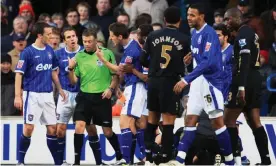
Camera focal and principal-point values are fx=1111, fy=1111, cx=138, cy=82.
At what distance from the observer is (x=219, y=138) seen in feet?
50.1

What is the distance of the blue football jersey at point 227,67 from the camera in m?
16.0

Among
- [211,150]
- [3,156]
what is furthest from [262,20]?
[3,156]

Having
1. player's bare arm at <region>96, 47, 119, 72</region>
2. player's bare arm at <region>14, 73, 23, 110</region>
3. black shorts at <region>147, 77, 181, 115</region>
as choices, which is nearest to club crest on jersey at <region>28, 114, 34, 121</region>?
player's bare arm at <region>14, 73, 23, 110</region>

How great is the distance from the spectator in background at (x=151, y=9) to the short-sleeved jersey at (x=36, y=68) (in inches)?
158

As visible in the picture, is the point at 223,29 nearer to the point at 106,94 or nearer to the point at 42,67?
the point at 106,94

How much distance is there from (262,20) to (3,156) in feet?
16.9

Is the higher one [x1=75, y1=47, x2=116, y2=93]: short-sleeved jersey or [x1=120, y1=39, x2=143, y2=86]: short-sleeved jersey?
[x1=120, y1=39, x2=143, y2=86]: short-sleeved jersey

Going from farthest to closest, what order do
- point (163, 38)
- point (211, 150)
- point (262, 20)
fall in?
point (262, 20) → point (211, 150) → point (163, 38)

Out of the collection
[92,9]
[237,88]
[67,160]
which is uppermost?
[92,9]

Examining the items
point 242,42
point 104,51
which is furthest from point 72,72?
point 242,42

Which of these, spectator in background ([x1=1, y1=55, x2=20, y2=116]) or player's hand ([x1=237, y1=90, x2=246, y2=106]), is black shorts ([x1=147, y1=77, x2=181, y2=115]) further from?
spectator in background ([x1=1, y1=55, x2=20, y2=116])

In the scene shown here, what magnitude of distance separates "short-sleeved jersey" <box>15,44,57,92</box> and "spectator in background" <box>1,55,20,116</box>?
8.19 feet

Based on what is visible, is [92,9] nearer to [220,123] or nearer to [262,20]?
[262,20]

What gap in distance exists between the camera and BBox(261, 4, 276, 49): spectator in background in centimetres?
1973
